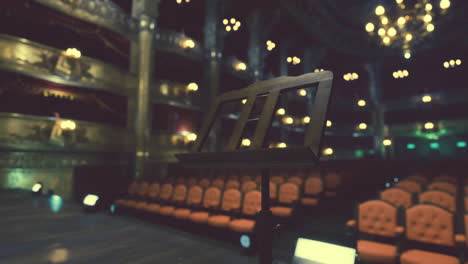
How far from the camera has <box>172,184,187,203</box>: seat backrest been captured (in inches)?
221

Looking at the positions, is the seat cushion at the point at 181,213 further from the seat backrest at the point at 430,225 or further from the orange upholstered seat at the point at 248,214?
the seat backrest at the point at 430,225

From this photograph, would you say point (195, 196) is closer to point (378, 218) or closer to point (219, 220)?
point (219, 220)

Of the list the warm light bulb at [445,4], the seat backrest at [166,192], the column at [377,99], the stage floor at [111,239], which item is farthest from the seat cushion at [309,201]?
the column at [377,99]

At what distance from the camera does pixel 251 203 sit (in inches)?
178

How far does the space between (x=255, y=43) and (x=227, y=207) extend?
12693mm

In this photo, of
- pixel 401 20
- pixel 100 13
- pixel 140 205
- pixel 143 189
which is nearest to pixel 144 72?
pixel 100 13

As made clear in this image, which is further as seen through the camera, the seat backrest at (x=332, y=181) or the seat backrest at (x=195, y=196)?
the seat backrest at (x=332, y=181)

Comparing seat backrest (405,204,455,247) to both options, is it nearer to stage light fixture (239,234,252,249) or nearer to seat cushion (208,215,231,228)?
stage light fixture (239,234,252,249)

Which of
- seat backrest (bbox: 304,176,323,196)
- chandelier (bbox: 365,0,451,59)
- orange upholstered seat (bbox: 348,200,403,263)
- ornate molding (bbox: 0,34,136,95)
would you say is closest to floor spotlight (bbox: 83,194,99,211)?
ornate molding (bbox: 0,34,136,95)

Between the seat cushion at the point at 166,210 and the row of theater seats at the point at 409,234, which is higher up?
the row of theater seats at the point at 409,234

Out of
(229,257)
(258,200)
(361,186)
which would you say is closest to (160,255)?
(229,257)

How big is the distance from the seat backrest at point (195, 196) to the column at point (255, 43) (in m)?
11.1

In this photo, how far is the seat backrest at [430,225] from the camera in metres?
3.03

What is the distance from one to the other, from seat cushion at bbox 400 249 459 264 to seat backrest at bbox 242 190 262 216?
2.07 meters
